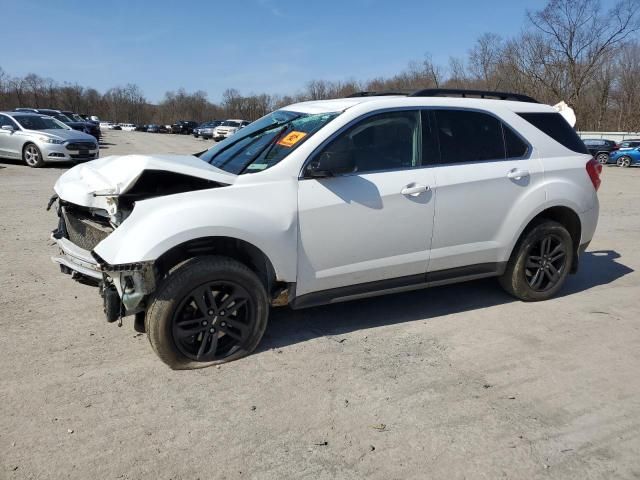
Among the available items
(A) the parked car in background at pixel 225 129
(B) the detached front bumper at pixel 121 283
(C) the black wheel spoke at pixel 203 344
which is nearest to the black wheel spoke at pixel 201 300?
(C) the black wheel spoke at pixel 203 344

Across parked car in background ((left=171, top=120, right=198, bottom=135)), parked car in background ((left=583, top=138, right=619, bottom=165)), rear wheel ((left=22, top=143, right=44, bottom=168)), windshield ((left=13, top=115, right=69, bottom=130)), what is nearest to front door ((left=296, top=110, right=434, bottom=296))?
rear wheel ((left=22, top=143, right=44, bottom=168))

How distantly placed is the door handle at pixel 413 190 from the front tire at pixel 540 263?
132cm

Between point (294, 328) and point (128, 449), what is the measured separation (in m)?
1.80

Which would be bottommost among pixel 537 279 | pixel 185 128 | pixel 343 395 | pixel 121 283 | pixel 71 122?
pixel 343 395

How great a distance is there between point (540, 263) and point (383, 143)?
2.07 m

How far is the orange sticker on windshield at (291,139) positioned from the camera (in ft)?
13.0

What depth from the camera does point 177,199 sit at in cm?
346

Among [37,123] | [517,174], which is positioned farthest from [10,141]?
[517,174]

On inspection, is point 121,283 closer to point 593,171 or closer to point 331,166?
point 331,166

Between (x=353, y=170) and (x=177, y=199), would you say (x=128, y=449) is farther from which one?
(x=353, y=170)

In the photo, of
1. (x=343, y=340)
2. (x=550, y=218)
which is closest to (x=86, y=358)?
(x=343, y=340)

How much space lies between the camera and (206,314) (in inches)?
141

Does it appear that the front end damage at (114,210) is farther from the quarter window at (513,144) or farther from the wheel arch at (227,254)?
the quarter window at (513,144)

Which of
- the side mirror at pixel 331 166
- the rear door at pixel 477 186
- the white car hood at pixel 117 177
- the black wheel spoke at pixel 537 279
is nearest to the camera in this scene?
the white car hood at pixel 117 177
